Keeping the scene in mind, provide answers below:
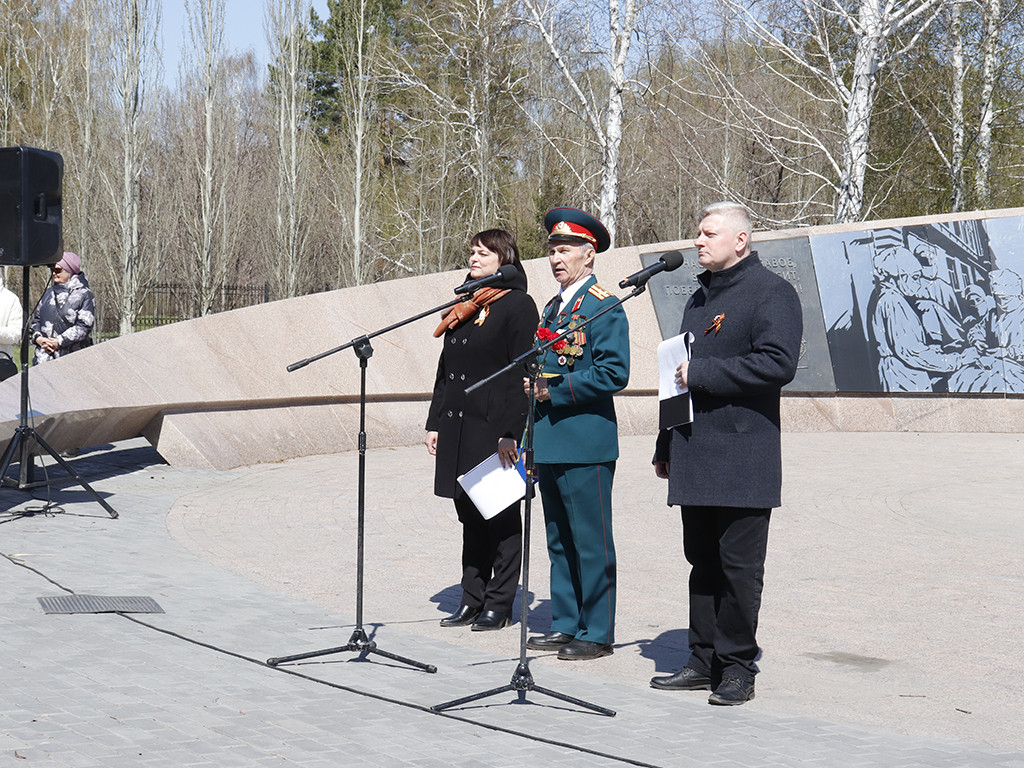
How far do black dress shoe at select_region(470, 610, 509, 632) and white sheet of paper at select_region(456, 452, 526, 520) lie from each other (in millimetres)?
744

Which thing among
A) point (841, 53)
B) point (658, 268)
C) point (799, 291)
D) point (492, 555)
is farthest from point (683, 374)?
point (841, 53)

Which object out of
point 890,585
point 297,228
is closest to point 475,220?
point 297,228

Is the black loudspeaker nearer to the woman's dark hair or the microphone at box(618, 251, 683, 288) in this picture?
the woman's dark hair

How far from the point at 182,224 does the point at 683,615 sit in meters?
31.7

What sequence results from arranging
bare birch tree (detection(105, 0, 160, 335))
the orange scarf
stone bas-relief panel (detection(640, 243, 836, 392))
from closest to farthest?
the orange scarf → stone bas-relief panel (detection(640, 243, 836, 392)) → bare birch tree (detection(105, 0, 160, 335))

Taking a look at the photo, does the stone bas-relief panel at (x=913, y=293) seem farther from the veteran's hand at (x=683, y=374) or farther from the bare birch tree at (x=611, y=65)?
the veteran's hand at (x=683, y=374)

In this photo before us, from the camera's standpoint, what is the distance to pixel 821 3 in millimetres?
20469

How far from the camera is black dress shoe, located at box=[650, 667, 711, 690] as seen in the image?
5.27 metres

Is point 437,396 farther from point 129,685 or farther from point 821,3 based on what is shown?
point 821,3

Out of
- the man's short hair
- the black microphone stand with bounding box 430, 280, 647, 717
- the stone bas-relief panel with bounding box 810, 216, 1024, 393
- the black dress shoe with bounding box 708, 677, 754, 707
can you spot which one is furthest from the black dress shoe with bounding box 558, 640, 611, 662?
the stone bas-relief panel with bounding box 810, 216, 1024, 393

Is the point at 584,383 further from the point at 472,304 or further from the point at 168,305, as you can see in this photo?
the point at 168,305

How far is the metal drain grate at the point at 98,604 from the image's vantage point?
21.0 ft

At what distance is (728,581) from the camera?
16.7 ft

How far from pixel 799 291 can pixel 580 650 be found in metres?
11.1
